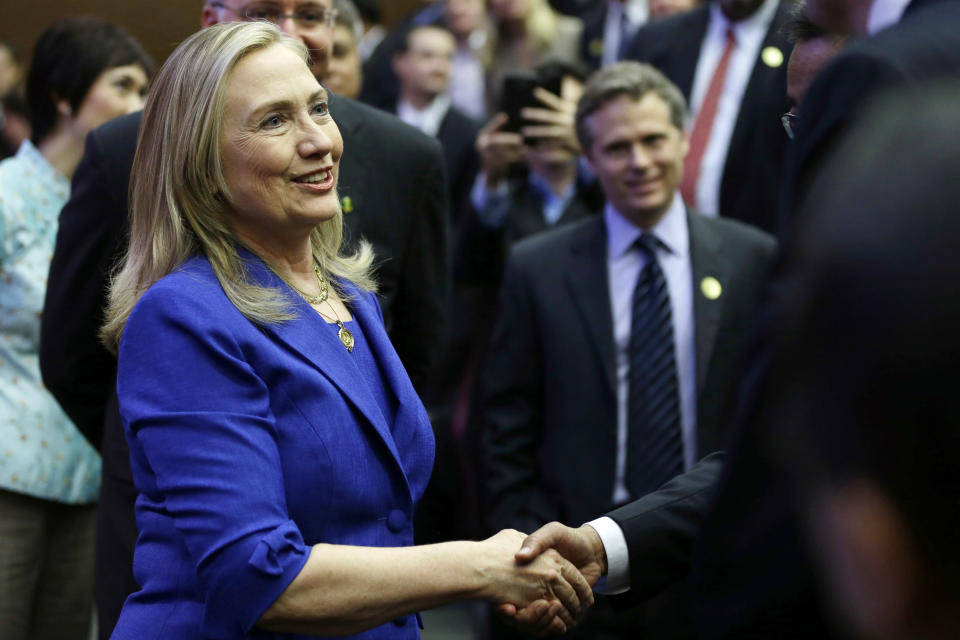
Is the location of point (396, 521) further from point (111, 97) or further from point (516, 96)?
point (516, 96)

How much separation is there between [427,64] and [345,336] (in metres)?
4.51

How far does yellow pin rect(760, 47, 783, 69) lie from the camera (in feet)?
12.4

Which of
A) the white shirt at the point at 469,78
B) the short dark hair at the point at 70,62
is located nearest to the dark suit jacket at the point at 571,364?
the short dark hair at the point at 70,62

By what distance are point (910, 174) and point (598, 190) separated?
3820 mm

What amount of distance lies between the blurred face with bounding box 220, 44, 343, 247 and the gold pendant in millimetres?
175

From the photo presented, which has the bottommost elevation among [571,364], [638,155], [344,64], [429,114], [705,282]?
[571,364]

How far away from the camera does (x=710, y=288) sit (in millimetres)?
3236

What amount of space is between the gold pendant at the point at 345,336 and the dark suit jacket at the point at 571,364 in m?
1.29

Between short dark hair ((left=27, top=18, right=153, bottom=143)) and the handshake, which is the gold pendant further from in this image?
short dark hair ((left=27, top=18, right=153, bottom=143))

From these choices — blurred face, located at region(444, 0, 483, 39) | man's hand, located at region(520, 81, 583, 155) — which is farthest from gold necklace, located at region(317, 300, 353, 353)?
blurred face, located at region(444, 0, 483, 39)

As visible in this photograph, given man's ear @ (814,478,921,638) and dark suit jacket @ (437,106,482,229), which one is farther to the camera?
dark suit jacket @ (437,106,482,229)

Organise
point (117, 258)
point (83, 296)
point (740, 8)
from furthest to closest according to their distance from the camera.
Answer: point (740, 8) < point (83, 296) < point (117, 258)

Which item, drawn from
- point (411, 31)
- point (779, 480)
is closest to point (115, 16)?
point (411, 31)

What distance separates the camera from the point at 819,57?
6.50 feet
